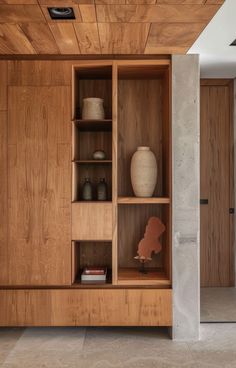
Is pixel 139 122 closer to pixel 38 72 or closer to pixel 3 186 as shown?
pixel 38 72

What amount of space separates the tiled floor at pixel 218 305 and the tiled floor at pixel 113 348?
163mm

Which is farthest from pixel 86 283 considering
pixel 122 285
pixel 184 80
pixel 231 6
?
pixel 231 6

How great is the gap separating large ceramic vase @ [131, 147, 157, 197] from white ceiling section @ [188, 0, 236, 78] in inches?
36.7

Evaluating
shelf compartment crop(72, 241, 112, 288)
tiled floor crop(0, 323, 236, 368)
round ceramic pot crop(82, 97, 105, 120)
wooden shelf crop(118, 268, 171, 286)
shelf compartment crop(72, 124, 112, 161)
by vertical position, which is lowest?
tiled floor crop(0, 323, 236, 368)

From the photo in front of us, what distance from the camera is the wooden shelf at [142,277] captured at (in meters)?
3.42

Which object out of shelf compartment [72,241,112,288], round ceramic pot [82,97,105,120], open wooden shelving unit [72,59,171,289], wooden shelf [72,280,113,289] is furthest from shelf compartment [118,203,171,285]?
round ceramic pot [82,97,105,120]

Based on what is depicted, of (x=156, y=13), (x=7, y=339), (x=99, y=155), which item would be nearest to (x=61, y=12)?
(x=156, y=13)

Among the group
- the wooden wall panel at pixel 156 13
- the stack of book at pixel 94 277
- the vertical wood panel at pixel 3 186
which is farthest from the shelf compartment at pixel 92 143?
the wooden wall panel at pixel 156 13

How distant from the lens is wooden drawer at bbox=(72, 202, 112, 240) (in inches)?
135

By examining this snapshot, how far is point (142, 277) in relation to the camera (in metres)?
3.52

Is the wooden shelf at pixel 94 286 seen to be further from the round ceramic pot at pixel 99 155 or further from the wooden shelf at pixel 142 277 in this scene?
the round ceramic pot at pixel 99 155

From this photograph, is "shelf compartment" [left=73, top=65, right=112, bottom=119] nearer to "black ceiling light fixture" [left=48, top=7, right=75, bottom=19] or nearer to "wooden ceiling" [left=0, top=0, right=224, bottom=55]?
"wooden ceiling" [left=0, top=0, right=224, bottom=55]

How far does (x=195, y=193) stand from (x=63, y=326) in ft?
5.42

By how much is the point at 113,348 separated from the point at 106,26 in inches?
94.5
